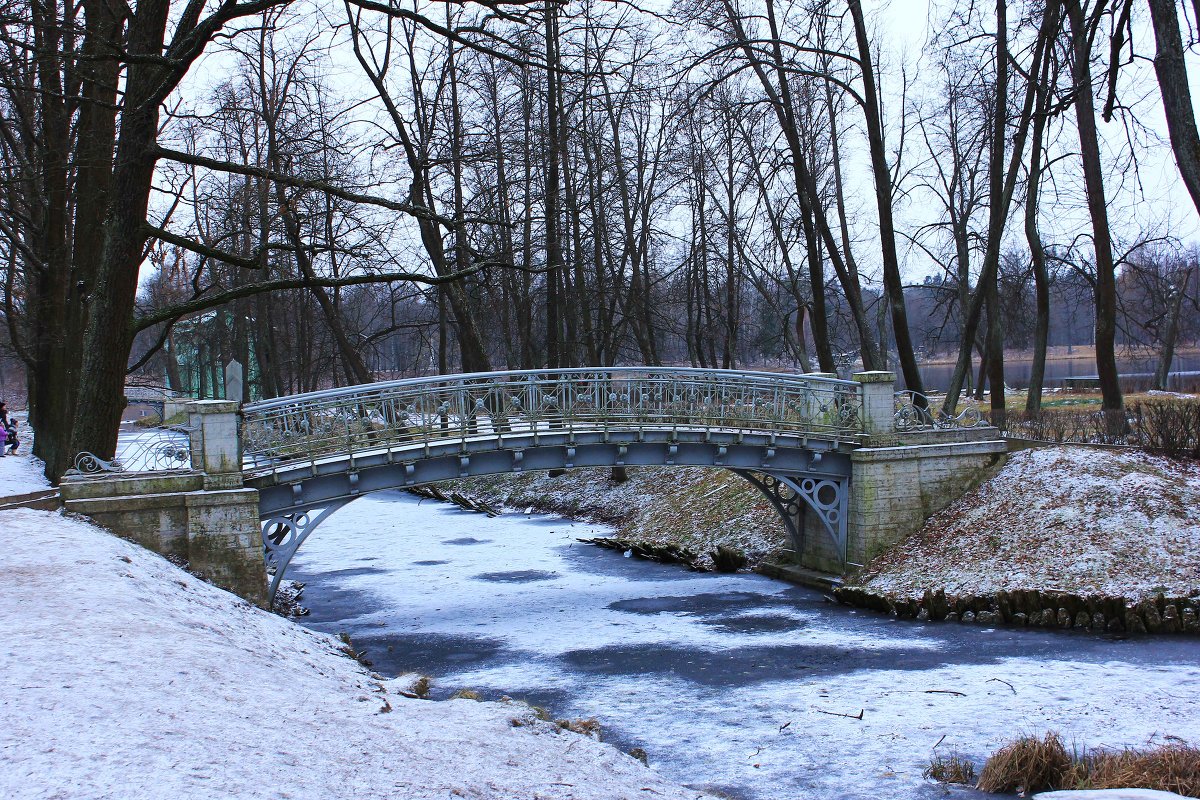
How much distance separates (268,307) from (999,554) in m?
20.2

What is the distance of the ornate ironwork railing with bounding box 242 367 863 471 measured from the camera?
14828mm

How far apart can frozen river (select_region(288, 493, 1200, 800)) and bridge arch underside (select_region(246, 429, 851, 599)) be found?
1468mm

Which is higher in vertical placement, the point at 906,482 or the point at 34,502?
the point at 34,502

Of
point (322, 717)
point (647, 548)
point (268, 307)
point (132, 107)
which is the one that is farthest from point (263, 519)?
point (268, 307)

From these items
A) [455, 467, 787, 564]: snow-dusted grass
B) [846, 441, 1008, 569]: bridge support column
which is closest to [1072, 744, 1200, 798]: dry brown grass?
[846, 441, 1008, 569]: bridge support column

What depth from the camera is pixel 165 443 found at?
14.1 meters

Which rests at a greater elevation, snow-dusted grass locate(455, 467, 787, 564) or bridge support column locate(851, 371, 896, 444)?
bridge support column locate(851, 371, 896, 444)

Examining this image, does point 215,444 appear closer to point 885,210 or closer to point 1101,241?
point 885,210

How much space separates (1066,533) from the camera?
15.2 meters

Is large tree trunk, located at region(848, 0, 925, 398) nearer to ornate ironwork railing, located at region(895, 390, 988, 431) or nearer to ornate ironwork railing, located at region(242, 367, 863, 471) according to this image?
ornate ironwork railing, located at region(895, 390, 988, 431)

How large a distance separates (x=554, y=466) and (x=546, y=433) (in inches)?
22.3

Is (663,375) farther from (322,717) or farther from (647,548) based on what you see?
(322,717)

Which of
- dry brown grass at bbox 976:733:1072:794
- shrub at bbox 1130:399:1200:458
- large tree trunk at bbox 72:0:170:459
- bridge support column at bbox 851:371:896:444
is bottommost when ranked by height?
dry brown grass at bbox 976:733:1072:794

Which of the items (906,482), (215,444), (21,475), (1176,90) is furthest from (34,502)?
(1176,90)
